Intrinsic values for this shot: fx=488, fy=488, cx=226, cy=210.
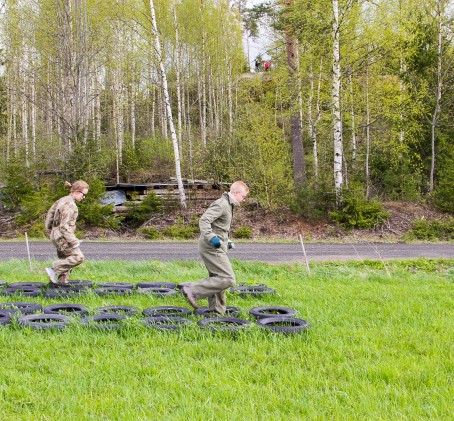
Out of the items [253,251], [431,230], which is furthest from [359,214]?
[253,251]

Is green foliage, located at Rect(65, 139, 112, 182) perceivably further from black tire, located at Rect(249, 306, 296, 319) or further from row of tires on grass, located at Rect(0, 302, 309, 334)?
black tire, located at Rect(249, 306, 296, 319)

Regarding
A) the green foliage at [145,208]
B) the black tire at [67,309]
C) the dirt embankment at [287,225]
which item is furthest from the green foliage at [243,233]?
the black tire at [67,309]

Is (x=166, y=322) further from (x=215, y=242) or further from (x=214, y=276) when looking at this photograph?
(x=215, y=242)

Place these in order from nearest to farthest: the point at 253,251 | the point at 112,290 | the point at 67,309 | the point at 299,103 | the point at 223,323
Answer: the point at 223,323
the point at 67,309
the point at 112,290
the point at 253,251
the point at 299,103

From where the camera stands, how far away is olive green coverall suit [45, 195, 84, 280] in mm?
8312

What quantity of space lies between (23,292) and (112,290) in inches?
55.2

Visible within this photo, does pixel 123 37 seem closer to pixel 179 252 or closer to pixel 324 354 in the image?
pixel 179 252

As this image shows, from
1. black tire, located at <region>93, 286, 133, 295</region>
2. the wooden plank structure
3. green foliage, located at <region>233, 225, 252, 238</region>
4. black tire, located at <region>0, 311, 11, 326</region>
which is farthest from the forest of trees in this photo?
black tire, located at <region>0, 311, 11, 326</region>

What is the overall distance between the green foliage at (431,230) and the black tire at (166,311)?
15268mm

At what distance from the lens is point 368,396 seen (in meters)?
3.87

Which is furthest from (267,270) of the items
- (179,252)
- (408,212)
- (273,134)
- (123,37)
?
(123,37)

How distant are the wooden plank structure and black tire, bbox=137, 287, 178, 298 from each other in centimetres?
1437

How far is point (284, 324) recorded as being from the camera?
6207mm

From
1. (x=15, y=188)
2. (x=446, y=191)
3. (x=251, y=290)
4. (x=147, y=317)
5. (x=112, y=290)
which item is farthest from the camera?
(x=15, y=188)
